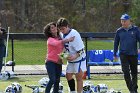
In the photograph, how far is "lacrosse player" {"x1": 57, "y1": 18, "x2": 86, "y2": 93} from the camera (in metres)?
11.1

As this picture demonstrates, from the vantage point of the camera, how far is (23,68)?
21.4 m

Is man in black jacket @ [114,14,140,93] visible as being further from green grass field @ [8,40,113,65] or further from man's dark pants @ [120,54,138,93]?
green grass field @ [8,40,113,65]

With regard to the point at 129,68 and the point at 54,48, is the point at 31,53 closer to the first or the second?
the point at 129,68

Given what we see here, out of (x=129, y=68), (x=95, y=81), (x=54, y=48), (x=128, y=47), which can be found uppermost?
(x=54, y=48)

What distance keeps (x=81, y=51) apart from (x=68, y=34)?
450 millimetres

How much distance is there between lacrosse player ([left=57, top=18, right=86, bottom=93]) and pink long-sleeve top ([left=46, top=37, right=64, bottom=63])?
0.17 metres

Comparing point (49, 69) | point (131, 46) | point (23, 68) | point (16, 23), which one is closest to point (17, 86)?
point (49, 69)

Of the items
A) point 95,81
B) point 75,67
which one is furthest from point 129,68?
point 95,81

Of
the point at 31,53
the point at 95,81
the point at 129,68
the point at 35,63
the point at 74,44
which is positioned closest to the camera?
the point at 74,44

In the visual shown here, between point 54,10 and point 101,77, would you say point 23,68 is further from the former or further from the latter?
point 54,10

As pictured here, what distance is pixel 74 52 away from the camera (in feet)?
36.8

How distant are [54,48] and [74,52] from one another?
0.43 metres

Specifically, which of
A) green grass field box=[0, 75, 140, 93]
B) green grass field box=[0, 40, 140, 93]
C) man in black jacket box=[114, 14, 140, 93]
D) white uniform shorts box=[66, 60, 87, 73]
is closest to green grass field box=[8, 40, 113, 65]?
green grass field box=[0, 40, 140, 93]

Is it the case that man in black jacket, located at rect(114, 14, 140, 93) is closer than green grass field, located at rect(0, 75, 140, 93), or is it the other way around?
man in black jacket, located at rect(114, 14, 140, 93)
